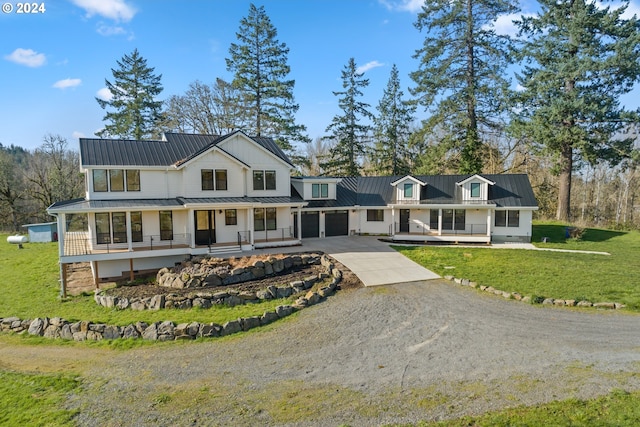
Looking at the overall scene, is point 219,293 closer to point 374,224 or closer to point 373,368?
point 373,368

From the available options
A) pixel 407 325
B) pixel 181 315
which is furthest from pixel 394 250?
pixel 181 315

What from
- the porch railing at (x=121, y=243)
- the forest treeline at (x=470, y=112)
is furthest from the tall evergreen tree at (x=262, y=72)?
the porch railing at (x=121, y=243)

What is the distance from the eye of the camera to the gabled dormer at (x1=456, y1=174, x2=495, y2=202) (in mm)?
23188

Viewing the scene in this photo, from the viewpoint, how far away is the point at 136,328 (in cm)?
1119

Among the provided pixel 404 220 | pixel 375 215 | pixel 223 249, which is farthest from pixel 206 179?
pixel 404 220

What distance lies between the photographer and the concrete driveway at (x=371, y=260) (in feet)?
50.4

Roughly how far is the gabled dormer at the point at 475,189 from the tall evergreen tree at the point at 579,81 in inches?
341

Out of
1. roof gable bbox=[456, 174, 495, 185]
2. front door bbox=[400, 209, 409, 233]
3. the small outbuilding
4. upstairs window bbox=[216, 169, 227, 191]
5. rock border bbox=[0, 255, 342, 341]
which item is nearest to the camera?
rock border bbox=[0, 255, 342, 341]

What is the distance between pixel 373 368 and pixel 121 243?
564 inches

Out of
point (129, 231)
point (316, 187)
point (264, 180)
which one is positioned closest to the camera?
point (129, 231)

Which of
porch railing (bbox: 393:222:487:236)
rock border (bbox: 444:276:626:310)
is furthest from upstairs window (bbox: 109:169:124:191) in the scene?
rock border (bbox: 444:276:626:310)

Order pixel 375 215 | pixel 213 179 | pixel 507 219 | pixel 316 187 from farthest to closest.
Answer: pixel 375 215, pixel 316 187, pixel 507 219, pixel 213 179

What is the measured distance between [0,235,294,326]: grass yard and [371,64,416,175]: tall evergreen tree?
2651 centimetres

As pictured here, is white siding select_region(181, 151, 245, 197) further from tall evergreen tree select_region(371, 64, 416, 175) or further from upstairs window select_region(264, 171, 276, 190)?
tall evergreen tree select_region(371, 64, 416, 175)
